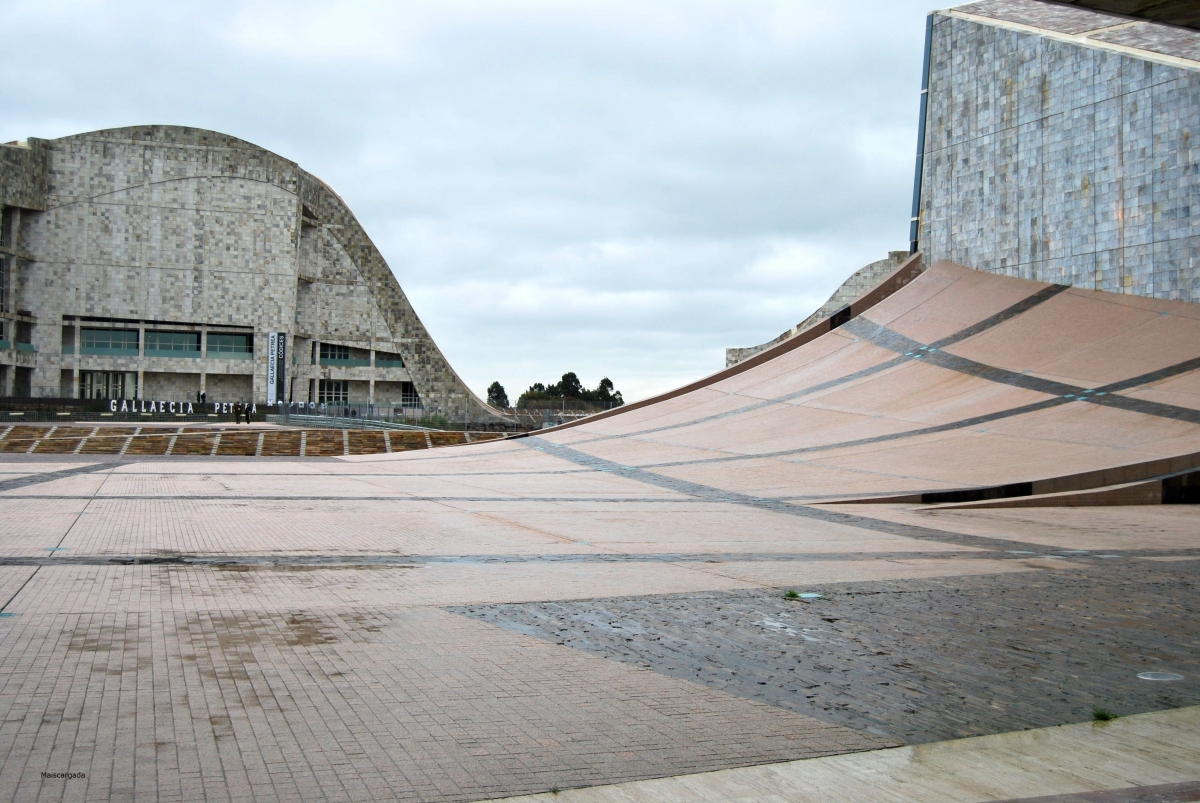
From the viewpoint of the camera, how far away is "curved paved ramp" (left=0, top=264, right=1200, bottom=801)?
3529 mm

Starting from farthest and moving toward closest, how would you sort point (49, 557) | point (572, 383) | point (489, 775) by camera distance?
point (572, 383), point (49, 557), point (489, 775)

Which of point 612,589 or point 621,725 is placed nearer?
point 621,725

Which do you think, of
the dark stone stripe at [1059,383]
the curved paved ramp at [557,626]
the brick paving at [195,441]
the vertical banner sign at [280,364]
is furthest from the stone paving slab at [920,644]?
the vertical banner sign at [280,364]

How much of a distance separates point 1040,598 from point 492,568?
3.94m

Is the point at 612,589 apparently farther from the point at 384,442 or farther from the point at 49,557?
the point at 384,442

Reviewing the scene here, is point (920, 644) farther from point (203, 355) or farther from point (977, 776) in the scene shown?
point (203, 355)

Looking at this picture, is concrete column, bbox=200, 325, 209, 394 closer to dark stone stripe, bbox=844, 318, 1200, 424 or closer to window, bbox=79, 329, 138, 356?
window, bbox=79, 329, 138, 356

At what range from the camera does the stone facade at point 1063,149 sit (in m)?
21.8

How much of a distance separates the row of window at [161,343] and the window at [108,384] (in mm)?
1216

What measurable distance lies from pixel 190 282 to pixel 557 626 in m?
55.2

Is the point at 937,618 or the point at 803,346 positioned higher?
the point at 803,346

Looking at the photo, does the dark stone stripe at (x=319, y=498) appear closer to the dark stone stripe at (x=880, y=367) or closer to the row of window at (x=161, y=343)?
the dark stone stripe at (x=880, y=367)

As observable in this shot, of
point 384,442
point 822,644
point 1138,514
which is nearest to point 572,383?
point 384,442

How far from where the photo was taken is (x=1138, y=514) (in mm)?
12367
